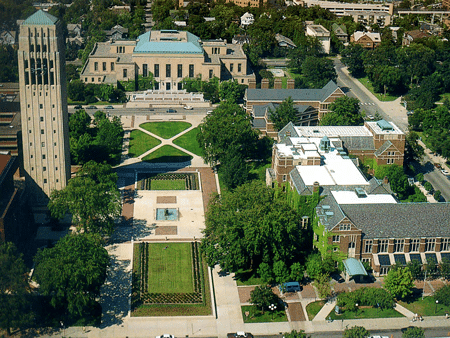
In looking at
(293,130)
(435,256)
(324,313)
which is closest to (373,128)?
(293,130)

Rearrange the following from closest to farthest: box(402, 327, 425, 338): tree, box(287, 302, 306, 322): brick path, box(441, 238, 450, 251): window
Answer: box(402, 327, 425, 338): tree < box(287, 302, 306, 322): brick path < box(441, 238, 450, 251): window

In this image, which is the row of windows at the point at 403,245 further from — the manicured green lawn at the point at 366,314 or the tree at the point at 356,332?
the tree at the point at 356,332

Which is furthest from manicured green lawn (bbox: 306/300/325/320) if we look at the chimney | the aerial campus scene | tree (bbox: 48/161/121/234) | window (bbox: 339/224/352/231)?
tree (bbox: 48/161/121/234)

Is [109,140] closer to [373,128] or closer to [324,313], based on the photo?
[373,128]

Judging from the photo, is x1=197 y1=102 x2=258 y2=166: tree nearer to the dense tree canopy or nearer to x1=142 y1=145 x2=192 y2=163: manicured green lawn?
x1=142 y1=145 x2=192 y2=163: manicured green lawn

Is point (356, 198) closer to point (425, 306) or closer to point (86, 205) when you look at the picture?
point (425, 306)

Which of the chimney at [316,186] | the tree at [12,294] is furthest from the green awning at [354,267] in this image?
the tree at [12,294]
